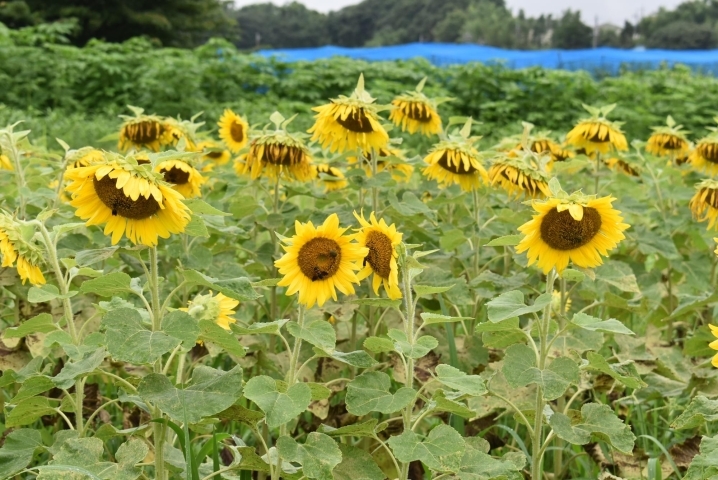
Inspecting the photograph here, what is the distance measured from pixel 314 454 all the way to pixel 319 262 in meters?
0.29

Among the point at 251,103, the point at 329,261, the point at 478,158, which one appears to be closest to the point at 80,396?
the point at 329,261

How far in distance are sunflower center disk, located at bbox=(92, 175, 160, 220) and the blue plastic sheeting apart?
948 cm

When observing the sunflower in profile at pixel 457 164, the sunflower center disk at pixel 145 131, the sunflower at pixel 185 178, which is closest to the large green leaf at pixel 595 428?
the sunflower in profile at pixel 457 164

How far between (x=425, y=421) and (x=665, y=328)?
2.95 ft

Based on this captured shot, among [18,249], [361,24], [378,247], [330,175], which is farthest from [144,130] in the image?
[361,24]

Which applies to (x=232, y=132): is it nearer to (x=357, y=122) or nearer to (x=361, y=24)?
(x=357, y=122)

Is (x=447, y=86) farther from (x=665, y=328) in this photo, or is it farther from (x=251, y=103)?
(x=665, y=328)

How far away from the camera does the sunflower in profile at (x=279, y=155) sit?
78.1 inches

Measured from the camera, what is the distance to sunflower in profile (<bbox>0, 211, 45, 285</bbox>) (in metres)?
1.40

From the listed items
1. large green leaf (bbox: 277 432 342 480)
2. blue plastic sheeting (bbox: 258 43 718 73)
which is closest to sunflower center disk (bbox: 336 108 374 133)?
large green leaf (bbox: 277 432 342 480)

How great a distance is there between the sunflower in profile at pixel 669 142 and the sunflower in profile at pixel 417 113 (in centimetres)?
103

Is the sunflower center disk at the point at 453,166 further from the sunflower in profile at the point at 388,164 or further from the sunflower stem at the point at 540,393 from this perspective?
the sunflower stem at the point at 540,393

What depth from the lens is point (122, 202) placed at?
4.09ft

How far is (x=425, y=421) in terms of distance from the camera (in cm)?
196
